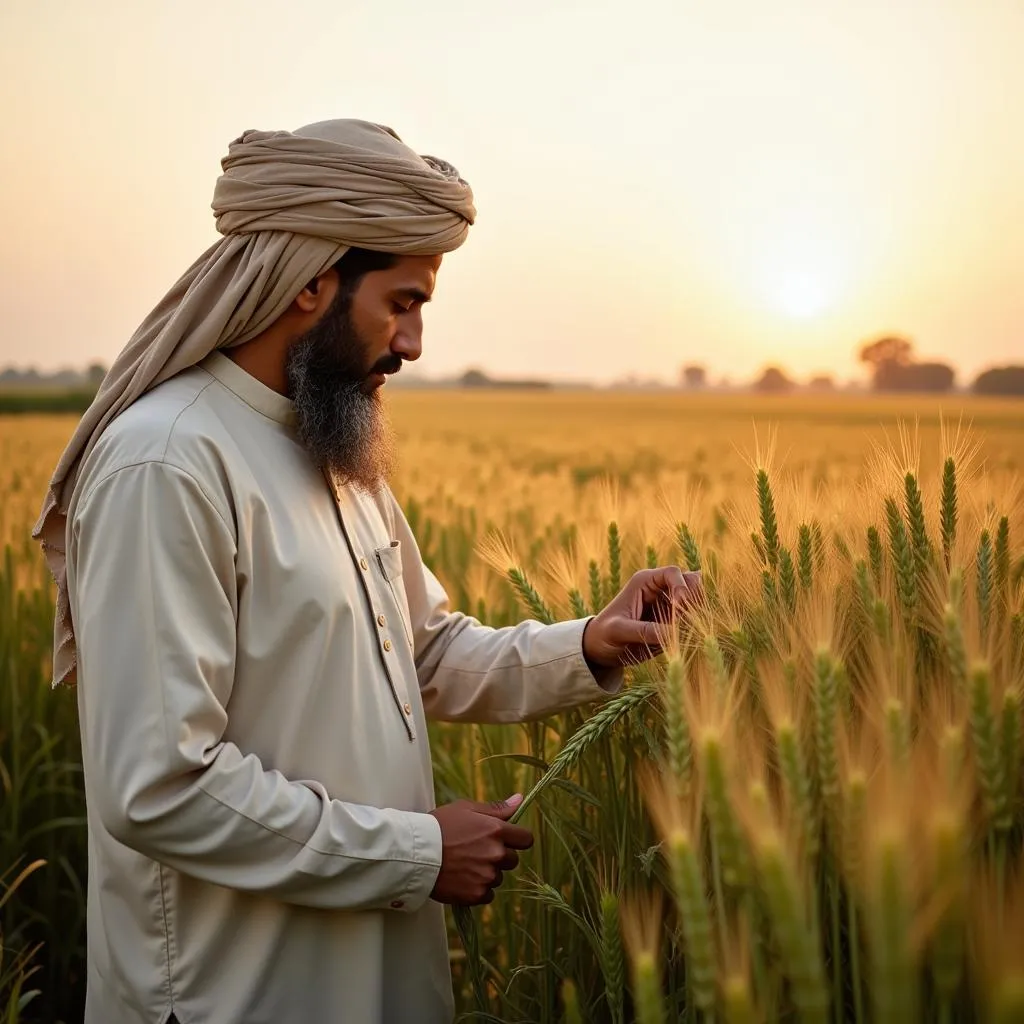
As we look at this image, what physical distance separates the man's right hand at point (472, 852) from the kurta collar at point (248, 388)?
75cm

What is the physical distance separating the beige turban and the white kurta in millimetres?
84

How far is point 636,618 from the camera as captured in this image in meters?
2.00

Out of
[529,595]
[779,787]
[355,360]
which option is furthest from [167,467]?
[779,787]

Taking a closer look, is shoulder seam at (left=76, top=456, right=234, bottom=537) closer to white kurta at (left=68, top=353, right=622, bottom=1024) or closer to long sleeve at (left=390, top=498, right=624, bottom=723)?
white kurta at (left=68, top=353, right=622, bottom=1024)

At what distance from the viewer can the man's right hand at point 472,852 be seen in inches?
66.4

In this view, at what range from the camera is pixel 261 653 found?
5.53ft

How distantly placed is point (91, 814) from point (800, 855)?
131cm

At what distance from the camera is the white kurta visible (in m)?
1.54

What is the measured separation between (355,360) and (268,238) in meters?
0.26

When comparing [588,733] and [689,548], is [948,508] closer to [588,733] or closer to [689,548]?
[689,548]

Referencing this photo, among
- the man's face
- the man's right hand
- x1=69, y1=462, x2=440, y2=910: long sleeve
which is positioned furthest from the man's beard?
the man's right hand

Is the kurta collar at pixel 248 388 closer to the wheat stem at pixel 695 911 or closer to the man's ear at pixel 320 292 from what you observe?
the man's ear at pixel 320 292

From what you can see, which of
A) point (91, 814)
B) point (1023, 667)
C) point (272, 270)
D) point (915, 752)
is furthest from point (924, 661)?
point (91, 814)

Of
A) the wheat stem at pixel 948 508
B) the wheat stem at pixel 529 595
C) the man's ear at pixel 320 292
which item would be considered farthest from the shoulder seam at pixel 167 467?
the wheat stem at pixel 948 508
